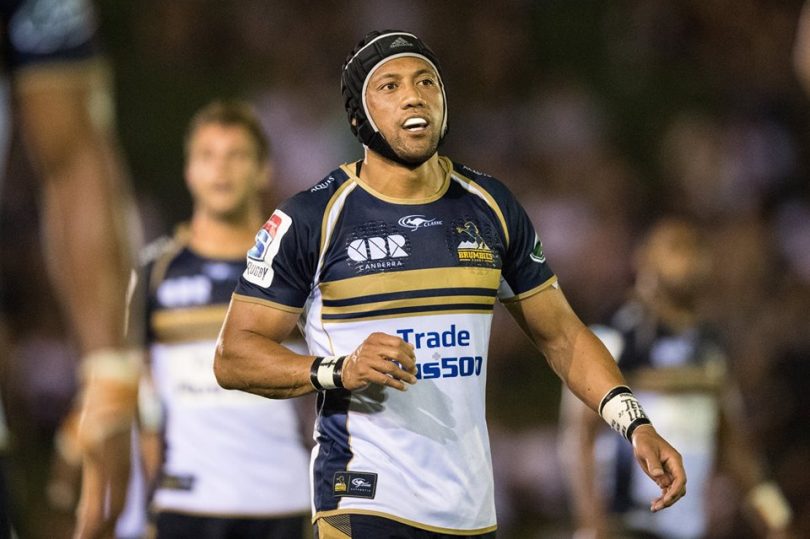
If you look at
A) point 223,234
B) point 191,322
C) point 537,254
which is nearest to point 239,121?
point 223,234

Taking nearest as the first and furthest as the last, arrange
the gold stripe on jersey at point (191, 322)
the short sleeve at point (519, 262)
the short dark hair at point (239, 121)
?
1. the short sleeve at point (519, 262)
2. the gold stripe on jersey at point (191, 322)
3. the short dark hair at point (239, 121)

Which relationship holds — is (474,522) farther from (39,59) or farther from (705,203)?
(705,203)

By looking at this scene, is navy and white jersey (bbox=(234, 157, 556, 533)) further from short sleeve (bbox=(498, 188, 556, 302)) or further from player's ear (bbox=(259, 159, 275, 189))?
player's ear (bbox=(259, 159, 275, 189))

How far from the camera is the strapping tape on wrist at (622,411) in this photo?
4.69 m

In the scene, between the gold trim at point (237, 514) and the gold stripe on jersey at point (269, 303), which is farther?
the gold trim at point (237, 514)

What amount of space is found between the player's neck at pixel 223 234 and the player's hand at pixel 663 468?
279 cm

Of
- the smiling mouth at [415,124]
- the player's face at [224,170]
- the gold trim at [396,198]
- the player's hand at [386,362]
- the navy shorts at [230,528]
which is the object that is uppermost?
the player's face at [224,170]

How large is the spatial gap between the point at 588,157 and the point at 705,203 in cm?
123

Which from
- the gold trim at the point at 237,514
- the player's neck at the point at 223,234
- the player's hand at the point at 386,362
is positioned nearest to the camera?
the player's hand at the point at 386,362

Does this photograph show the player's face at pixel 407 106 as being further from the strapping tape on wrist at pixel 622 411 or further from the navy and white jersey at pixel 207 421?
the navy and white jersey at pixel 207 421

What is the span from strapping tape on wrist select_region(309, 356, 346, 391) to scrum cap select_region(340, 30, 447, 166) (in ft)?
2.71

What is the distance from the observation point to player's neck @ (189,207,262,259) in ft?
22.1

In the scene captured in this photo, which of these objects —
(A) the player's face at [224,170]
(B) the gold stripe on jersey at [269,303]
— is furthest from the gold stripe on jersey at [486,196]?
(A) the player's face at [224,170]

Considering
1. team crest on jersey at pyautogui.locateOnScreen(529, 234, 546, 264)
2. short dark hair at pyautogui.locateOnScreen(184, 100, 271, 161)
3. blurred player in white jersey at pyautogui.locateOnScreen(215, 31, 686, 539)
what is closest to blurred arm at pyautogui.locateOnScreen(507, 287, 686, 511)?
blurred player in white jersey at pyautogui.locateOnScreen(215, 31, 686, 539)
